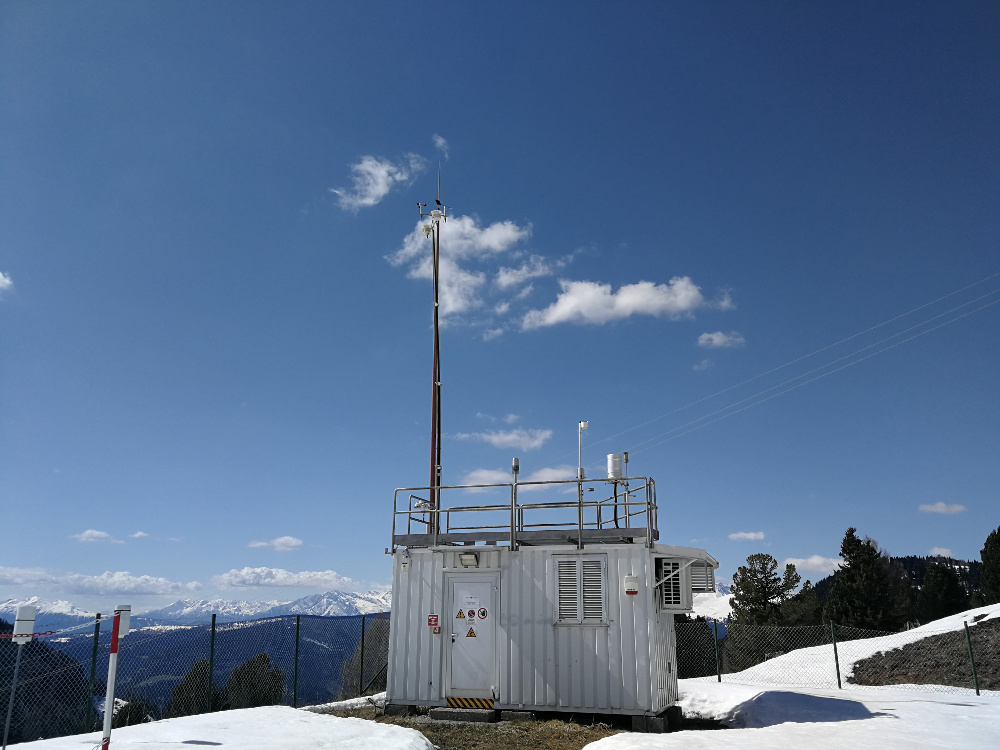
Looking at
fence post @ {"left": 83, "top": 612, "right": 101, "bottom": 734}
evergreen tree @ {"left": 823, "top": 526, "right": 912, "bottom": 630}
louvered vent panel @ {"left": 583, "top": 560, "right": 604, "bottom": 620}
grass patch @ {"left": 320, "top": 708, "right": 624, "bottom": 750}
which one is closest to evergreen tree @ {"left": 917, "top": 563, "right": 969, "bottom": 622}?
evergreen tree @ {"left": 823, "top": 526, "right": 912, "bottom": 630}

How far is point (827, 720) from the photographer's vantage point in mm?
14445

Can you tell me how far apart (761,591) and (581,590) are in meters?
32.6

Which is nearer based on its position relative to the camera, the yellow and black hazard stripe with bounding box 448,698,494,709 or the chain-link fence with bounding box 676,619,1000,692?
the yellow and black hazard stripe with bounding box 448,698,494,709

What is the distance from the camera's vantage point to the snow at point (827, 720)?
11547mm

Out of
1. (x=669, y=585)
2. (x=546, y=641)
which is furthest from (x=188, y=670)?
(x=669, y=585)

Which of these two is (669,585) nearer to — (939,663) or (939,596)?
(939,663)

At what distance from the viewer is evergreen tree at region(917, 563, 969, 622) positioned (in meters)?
50.4

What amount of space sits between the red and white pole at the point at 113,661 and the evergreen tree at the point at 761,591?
131ft

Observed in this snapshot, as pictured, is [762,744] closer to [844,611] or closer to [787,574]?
[787,574]

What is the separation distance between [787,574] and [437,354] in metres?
31.4

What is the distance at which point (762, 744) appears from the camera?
37.7 ft

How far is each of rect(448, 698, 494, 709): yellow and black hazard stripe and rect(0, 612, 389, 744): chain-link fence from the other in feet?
14.3

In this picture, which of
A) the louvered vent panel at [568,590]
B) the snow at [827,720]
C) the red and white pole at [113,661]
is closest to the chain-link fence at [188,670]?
the red and white pole at [113,661]

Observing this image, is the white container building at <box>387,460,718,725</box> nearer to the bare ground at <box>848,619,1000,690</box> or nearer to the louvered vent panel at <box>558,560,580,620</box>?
the louvered vent panel at <box>558,560,580,620</box>
